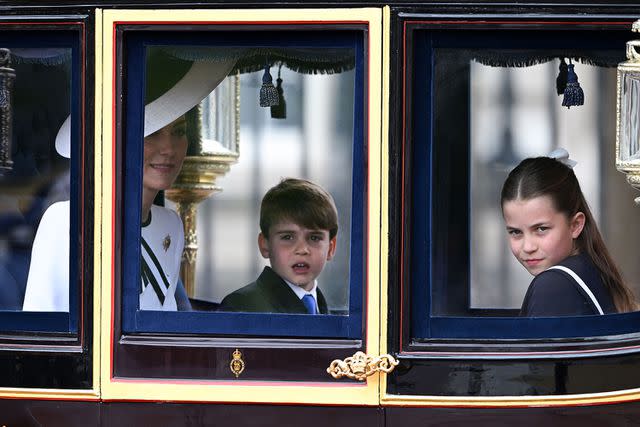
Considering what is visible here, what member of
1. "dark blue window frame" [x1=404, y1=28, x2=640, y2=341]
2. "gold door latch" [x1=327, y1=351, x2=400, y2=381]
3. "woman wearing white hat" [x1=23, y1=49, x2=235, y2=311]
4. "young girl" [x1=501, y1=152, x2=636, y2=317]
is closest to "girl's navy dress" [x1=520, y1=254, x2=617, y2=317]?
"young girl" [x1=501, y1=152, x2=636, y2=317]

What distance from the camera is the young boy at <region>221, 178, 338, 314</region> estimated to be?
402cm

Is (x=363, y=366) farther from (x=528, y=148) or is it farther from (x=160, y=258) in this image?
(x=528, y=148)

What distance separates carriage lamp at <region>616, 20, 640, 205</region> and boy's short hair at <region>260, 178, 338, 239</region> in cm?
86

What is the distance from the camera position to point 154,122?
409 centimetres

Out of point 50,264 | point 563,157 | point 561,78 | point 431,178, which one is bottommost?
point 50,264

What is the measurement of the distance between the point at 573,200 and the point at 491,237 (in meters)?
0.36

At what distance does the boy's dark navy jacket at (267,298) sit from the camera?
4.01 m

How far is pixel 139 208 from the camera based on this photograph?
3.98 meters

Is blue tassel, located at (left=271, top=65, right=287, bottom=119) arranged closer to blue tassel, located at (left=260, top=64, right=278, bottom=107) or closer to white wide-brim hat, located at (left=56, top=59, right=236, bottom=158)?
Answer: blue tassel, located at (left=260, top=64, right=278, bottom=107)

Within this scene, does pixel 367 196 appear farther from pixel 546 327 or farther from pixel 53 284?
pixel 53 284

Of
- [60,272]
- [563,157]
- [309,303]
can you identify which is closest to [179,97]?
[60,272]

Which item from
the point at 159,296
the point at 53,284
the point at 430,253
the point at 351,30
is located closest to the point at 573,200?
the point at 430,253

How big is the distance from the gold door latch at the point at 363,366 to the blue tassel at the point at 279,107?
784 mm

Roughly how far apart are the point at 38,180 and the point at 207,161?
0.55 meters
